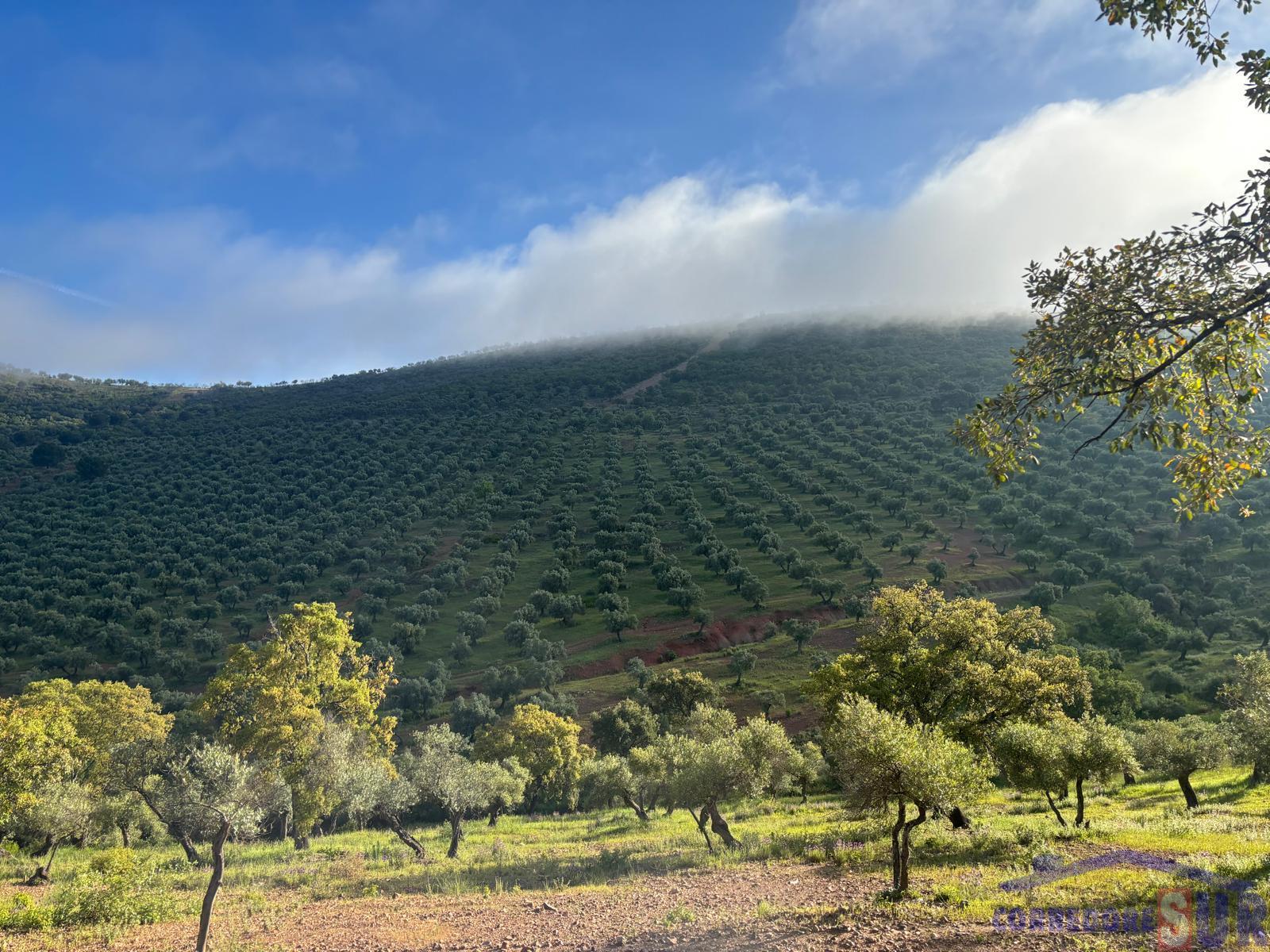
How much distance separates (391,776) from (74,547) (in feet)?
290

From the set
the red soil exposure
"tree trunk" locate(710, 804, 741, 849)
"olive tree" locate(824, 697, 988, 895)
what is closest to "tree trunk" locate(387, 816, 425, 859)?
"tree trunk" locate(710, 804, 741, 849)

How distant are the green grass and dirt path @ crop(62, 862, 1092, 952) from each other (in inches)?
26.6

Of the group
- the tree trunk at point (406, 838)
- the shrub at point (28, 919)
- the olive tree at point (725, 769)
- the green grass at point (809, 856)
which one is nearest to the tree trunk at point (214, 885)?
the green grass at point (809, 856)

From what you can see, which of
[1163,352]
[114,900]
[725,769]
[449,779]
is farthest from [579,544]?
[1163,352]

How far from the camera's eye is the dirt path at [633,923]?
41.3ft

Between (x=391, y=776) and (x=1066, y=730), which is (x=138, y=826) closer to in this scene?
(x=391, y=776)

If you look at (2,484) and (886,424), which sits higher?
(886,424)

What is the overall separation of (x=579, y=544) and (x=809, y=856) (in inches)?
2749

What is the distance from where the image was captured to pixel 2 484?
11044cm

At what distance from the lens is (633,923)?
49.3ft

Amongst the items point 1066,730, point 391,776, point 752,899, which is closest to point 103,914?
point 391,776

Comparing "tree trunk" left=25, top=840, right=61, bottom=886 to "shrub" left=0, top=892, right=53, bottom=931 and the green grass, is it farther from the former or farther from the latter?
"shrub" left=0, top=892, right=53, bottom=931

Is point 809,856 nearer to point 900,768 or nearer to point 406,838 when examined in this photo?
point 900,768

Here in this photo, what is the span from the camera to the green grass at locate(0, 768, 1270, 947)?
47.9 ft
